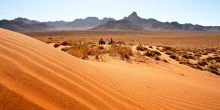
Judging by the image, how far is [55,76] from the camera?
2.95 m

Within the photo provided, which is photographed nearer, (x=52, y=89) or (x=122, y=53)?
Answer: (x=52, y=89)

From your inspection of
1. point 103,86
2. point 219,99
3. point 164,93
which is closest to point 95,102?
point 103,86

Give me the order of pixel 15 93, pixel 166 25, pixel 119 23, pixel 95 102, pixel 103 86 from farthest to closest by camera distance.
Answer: pixel 166 25 < pixel 119 23 < pixel 103 86 < pixel 95 102 < pixel 15 93

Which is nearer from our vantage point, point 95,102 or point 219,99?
point 95,102

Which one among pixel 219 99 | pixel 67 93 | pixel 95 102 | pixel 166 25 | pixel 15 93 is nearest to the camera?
pixel 15 93

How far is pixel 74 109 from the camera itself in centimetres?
233

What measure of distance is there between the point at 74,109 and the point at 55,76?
0.72m

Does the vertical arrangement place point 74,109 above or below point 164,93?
above

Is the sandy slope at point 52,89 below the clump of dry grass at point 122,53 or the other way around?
the other way around

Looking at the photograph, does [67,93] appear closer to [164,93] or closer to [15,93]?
[15,93]

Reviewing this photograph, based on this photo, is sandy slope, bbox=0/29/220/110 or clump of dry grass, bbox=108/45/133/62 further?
clump of dry grass, bbox=108/45/133/62

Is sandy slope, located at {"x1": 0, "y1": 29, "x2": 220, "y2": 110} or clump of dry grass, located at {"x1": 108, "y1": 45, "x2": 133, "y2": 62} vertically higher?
sandy slope, located at {"x1": 0, "y1": 29, "x2": 220, "y2": 110}

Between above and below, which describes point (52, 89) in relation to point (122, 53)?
above

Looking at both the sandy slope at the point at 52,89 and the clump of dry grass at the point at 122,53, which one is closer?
the sandy slope at the point at 52,89
